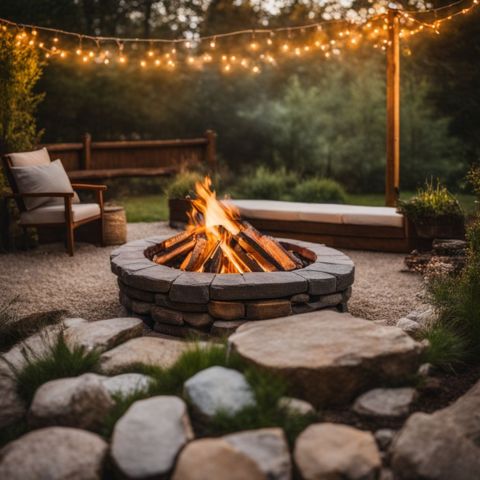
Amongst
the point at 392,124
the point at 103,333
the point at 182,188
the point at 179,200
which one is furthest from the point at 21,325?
the point at 392,124

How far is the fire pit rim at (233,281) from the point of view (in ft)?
11.7

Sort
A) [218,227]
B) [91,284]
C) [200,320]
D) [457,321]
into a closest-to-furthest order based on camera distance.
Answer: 1. [457,321]
2. [200,320]
3. [218,227]
4. [91,284]

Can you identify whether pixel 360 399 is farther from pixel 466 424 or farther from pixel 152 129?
pixel 152 129

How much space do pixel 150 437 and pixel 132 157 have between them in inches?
369

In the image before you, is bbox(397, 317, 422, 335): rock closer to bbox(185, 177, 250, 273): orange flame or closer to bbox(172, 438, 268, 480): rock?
bbox(185, 177, 250, 273): orange flame

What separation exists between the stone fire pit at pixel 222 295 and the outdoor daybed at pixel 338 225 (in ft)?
8.41

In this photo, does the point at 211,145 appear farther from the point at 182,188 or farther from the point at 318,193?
the point at 182,188

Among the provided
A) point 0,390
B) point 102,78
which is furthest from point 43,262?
point 102,78

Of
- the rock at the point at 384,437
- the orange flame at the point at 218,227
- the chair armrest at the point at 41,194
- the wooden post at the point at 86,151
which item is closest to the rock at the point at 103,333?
the orange flame at the point at 218,227

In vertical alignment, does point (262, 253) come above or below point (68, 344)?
above

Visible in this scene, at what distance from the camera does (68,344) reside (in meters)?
3.22

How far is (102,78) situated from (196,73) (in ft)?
8.93

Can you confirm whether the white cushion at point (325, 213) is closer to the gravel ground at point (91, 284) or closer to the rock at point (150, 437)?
the gravel ground at point (91, 284)

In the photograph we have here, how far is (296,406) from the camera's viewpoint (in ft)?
8.38
